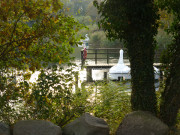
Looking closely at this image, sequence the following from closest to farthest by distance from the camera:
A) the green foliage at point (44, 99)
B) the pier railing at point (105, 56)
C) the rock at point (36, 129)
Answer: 1. the rock at point (36, 129)
2. the green foliage at point (44, 99)
3. the pier railing at point (105, 56)

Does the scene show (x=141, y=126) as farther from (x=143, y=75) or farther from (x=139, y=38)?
(x=139, y=38)

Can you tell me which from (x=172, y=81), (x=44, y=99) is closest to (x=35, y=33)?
(x=44, y=99)

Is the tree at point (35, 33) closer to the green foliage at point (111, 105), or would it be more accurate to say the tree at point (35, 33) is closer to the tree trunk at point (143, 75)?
the tree trunk at point (143, 75)

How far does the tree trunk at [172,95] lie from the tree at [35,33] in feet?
5.65

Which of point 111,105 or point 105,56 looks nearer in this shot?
point 111,105

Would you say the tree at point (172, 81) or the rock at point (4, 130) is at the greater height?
the tree at point (172, 81)

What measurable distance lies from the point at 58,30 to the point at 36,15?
0.45 meters

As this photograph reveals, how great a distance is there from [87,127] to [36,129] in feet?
2.46

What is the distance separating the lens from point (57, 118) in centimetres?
479

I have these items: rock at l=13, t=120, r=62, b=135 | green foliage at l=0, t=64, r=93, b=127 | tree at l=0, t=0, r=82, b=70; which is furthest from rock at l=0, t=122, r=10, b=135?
tree at l=0, t=0, r=82, b=70

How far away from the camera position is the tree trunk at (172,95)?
4387mm

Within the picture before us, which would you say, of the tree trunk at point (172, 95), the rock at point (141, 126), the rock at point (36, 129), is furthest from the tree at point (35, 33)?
the tree trunk at point (172, 95)

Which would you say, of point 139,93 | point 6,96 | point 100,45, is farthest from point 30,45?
point 100,45

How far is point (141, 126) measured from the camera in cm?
396
